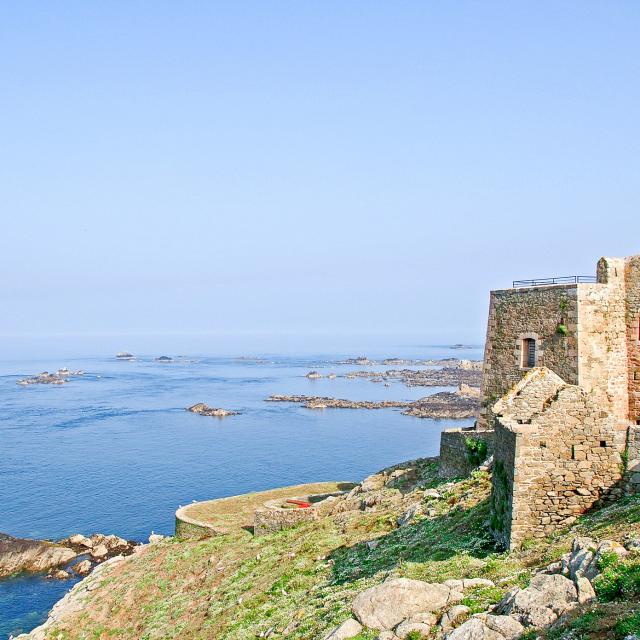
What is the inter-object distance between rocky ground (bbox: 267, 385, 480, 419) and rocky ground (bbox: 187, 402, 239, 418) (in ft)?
54.1

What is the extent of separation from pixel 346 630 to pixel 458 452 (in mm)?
16445

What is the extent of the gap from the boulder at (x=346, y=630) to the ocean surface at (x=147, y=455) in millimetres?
32629

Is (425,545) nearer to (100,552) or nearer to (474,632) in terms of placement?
(474,632)

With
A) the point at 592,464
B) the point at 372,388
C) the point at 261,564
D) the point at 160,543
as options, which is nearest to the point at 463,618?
the point at 592,464

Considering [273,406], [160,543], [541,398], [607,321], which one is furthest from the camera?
[273,406]

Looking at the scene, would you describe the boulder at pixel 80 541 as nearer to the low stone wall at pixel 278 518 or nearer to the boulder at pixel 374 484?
the low stone wall at pixel 278 518

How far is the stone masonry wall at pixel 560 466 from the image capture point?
47.6 feet

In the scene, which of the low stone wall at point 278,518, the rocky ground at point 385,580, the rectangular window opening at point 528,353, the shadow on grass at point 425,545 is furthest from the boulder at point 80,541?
the rectangular window opening at point 528,353

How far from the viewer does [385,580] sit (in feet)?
45.7

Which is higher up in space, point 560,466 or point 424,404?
point 560,466

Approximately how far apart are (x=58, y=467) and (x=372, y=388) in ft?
315

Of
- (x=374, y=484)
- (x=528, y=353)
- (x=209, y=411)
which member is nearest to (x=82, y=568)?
(x=374, y=484)

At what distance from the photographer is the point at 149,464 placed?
7688cm

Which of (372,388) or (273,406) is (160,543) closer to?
(273,406)
